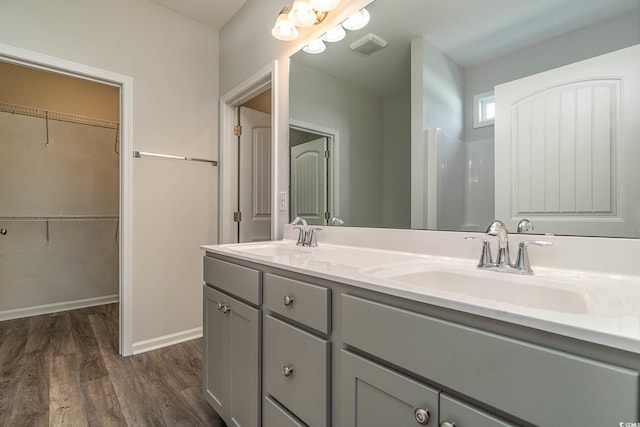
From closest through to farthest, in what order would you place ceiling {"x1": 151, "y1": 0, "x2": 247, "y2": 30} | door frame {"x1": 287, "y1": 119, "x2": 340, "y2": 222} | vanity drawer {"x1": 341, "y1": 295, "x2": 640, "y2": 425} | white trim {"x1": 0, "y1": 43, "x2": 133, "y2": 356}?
vanity drawer {"x1": 341, "y1": 295, "x2": 640, "y2": 425}
door frame {"x1": 287, "y1": 119, "x2": 340, "y2": 222}
white trim {"x1": 0, "y1": 43, "x2": 133, "y2": 356}
ceiling {"x1": 151, "y1": 0, "x2": 247, "y2": 30}

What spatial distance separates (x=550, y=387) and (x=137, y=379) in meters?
2.16

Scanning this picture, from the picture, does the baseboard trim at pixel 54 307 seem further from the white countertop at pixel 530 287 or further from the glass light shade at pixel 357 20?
the glass light shade at pixel 357 20

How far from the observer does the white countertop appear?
0.46 meters

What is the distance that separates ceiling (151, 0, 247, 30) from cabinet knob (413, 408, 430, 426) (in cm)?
271

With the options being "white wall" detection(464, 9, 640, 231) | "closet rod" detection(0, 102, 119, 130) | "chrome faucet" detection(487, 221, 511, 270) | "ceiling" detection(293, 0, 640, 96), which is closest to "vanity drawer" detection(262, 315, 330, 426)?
"chrome faucet" detection(487, 221, 511, 270)

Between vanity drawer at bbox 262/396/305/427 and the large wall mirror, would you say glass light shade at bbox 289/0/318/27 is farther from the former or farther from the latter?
vanity drawer at bbox 262/396/305/427

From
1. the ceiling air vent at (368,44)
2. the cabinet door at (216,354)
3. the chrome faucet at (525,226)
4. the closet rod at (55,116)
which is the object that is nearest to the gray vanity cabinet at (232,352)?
the cabinet door at (216,354)

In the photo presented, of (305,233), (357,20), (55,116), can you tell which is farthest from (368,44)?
(55,116)

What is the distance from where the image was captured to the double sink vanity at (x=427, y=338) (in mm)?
462

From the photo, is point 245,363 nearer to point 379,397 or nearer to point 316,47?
point 379,397

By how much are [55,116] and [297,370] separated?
3.64 meters

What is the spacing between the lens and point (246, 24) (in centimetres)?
231

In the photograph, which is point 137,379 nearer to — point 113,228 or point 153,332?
point 153,332

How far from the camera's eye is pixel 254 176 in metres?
2.76
